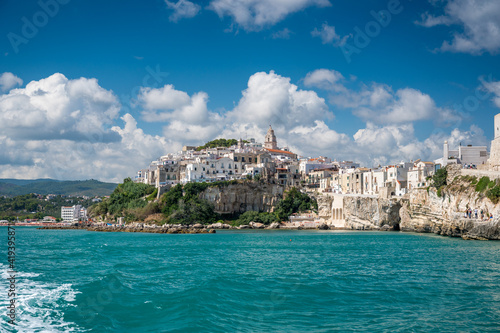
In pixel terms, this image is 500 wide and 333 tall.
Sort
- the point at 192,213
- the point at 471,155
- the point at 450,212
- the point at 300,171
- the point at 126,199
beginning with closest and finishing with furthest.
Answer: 1. the point at 450,212
2. the point at 471,155
3. the point at 192,213
4. the point at 126,199
5. the point at 300,171

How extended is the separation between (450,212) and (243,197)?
4170 cm

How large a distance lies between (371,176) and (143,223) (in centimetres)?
4111

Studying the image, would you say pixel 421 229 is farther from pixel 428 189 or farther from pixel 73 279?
pixel 73 279

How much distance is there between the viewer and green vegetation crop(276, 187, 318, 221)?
75188mm

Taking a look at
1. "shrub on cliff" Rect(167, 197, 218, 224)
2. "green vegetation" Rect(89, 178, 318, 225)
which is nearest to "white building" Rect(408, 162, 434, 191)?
"green vegetation" Rect(89, 178, 318, 225)

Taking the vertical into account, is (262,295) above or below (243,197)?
below

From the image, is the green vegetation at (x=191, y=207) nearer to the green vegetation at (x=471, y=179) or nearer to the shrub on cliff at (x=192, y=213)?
the shrub on cliff at (x=192, y=213)

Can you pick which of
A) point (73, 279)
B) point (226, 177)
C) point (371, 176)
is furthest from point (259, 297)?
point (226, 177)

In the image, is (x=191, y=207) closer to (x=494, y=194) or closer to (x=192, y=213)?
(x=192, y=213)

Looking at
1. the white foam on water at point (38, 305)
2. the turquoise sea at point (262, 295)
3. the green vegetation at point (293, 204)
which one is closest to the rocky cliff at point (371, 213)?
the green vegetation at point (293, 204)

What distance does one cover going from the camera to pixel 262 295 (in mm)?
15695

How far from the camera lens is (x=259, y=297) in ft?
50.5

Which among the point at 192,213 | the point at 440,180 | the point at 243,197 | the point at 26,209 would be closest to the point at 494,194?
the point at 440,180

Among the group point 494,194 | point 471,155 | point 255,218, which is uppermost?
point 471,155
